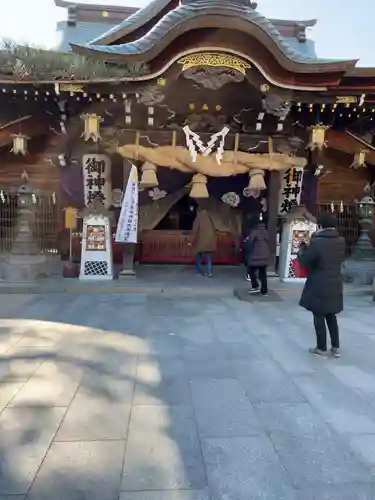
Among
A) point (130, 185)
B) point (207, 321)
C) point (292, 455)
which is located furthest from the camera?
point (130, 185)

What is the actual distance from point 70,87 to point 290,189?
20.1 feet

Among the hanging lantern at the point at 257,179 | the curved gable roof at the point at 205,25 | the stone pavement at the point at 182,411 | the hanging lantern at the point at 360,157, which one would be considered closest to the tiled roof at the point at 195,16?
the curved gable roof at the point at 205,25

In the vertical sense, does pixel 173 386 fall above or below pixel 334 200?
below

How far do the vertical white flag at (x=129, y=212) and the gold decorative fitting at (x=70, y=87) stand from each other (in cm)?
201

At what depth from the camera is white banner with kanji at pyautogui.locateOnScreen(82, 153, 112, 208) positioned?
10.9 metres

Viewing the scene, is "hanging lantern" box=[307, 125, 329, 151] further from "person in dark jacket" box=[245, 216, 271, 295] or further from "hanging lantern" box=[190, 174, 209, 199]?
"hanging lantern" box=[190, 174, 209, 199]

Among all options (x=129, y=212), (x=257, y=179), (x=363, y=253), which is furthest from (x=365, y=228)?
(x=129, y=212)

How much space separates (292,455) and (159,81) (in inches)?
314

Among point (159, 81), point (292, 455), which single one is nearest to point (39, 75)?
point (159, 81)

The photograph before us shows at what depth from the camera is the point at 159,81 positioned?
8.96 meters

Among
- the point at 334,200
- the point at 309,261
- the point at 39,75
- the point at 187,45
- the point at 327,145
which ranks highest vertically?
the point at 187,45

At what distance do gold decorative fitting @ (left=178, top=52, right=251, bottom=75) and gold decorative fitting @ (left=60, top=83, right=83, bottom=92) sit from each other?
7.17 feet

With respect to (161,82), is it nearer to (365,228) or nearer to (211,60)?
(211,60)

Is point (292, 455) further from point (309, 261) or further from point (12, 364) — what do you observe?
point (12, 364)
